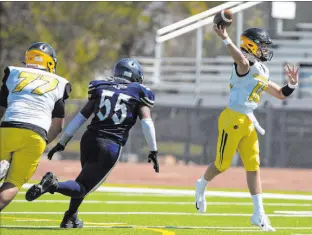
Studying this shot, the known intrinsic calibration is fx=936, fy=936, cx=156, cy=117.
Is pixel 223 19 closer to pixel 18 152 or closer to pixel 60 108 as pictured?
pixel 60 108

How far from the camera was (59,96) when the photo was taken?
8516mm

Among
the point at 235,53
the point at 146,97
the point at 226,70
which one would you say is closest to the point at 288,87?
the point at 235,53

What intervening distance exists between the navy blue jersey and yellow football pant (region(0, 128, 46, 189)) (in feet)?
2.96

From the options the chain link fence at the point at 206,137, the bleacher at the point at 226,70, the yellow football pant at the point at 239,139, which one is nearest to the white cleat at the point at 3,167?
the yellow football pant at the point at 239,139

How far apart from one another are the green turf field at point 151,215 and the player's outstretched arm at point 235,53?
5.42 ft

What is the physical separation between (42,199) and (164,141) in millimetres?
11487

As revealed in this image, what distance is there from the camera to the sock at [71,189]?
28.1 feet

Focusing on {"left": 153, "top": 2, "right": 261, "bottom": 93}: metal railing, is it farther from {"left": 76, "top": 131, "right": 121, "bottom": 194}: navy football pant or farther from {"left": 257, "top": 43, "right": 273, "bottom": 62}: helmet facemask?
{"left": 76, "top": 131, "right": 121, "bottom": 194}: navy football pant

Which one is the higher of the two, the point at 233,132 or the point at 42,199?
the point at 233,132

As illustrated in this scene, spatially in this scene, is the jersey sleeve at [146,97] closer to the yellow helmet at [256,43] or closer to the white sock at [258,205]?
the yellow helmet at [256,43]

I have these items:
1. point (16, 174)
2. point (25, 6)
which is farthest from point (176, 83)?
point (16, 174)

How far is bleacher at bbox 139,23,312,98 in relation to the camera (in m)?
26.6

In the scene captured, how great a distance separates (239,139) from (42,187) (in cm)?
240

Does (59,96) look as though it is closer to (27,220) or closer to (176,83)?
(27,220)
